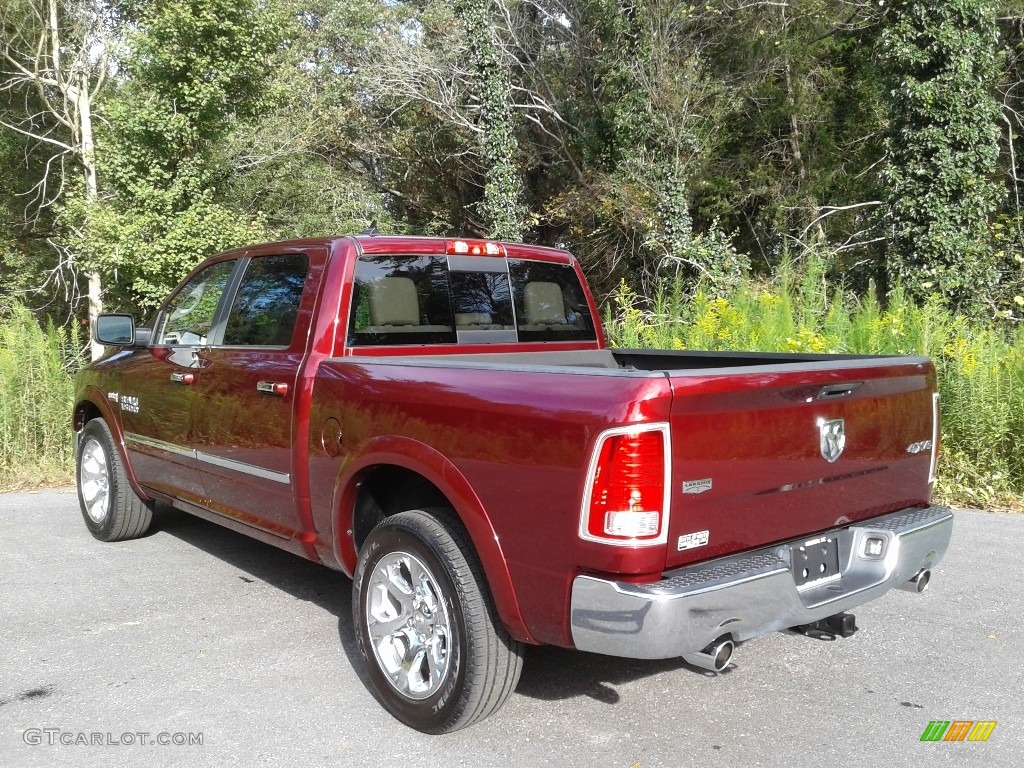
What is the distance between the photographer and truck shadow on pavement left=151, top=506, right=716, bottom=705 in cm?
389

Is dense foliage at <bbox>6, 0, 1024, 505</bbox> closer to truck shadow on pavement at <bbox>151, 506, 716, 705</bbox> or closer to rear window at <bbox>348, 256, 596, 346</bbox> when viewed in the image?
rear window at <bbox>348, 256, 596, 346</bbox>

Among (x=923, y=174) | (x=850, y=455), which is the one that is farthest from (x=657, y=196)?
(x=850, y=455)

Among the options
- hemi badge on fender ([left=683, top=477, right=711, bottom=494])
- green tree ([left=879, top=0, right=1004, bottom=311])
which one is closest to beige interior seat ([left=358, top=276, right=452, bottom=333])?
hemi badge on fender ([left=683, top=477, right=711, bottom=494])

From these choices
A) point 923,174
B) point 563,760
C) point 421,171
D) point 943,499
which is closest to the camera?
point 563,760

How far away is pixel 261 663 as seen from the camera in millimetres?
4129

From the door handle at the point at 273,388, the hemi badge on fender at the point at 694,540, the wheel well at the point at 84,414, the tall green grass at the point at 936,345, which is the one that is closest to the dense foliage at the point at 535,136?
the tall green grass at the point at 936,345

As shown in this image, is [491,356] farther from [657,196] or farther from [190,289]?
[657,196]

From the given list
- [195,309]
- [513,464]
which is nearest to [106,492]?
[195,309]

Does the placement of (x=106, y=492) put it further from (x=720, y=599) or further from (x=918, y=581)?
(x=918, y=581)

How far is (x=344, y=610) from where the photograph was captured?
486cm

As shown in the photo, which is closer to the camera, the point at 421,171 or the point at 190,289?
the point at 190,289

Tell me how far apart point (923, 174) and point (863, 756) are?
13906mm

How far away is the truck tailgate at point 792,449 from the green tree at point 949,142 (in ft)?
39.9

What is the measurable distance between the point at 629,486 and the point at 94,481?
502 centimetres
